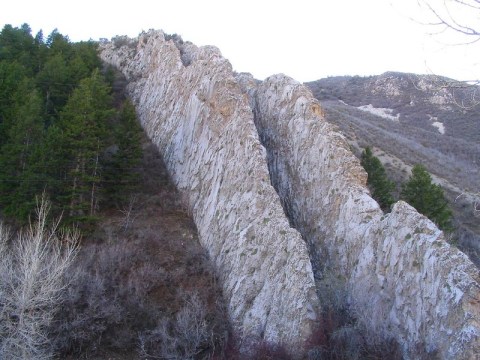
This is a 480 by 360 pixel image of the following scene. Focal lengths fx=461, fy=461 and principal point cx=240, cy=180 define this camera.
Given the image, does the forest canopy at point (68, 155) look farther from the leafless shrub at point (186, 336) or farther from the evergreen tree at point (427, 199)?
the evergreen tree at point (427, 199)

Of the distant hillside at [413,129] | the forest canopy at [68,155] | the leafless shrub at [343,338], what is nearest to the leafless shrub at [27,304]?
the forest canopy at [68,155]

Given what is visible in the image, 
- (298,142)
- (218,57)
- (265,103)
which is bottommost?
(298,142)

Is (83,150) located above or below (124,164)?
above

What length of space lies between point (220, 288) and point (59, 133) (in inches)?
563

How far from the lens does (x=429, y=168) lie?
151 feet

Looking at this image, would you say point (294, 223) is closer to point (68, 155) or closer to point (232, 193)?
point (232, 193)

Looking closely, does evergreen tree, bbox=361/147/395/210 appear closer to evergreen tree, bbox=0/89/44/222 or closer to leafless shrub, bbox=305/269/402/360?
leafless shrub, bbox=305/269/402/360

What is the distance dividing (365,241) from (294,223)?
5.48 meters

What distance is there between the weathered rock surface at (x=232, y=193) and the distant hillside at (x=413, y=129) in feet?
30.8

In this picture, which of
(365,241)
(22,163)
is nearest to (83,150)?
(22,163)

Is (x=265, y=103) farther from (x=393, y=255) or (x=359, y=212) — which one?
(x=393, y=255)

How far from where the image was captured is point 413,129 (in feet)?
220

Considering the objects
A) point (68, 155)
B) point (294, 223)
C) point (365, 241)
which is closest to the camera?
point (365, 241)

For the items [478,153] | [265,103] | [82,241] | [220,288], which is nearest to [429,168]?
[478,153]
